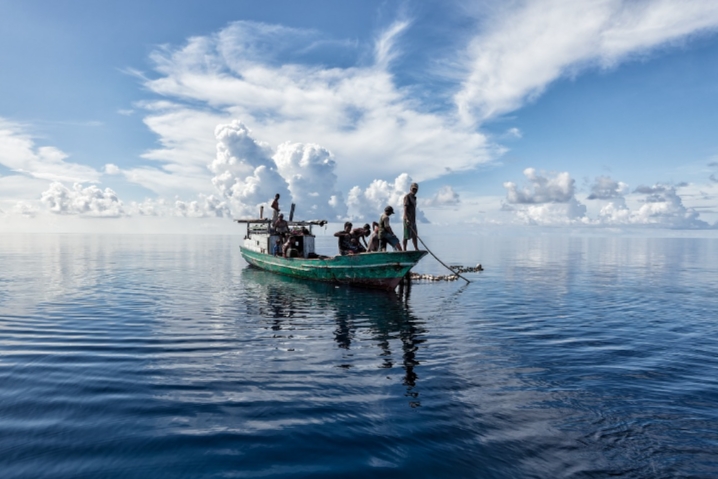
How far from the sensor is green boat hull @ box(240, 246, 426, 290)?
2059 cm

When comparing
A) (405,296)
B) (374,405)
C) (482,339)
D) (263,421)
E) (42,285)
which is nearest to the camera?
(263,421)

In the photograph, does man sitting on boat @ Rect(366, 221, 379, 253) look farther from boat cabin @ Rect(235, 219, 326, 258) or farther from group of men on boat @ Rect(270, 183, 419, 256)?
boat cabin @ Rect(235, 219, 326, 258)

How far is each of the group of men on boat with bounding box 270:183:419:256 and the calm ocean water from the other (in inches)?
223

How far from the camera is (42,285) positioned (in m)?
23.1

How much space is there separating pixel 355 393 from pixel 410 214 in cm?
1340

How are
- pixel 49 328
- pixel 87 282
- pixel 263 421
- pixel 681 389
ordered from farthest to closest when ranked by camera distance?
pixel 87 282 → pixel 49 328 → pixel 681 389 → pixel 263 421

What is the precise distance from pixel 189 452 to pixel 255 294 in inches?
632

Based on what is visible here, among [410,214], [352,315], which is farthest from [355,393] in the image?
[410,214]

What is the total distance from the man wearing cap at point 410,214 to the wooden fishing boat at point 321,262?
105cm

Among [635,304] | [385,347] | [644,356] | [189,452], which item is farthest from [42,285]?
[635,304]

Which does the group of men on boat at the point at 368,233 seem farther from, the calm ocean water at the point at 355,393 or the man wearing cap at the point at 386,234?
the calm ocean water at the point at 355,393

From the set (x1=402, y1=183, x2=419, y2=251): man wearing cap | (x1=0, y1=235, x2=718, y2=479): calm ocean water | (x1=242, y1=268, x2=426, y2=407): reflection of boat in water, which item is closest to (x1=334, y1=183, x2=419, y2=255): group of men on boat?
(x1=402, y1=183, x2=419, y2=251): man wearing cap

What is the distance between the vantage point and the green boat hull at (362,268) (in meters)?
20.6

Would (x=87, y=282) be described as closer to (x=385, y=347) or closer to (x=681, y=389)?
(x=385, y=347)
